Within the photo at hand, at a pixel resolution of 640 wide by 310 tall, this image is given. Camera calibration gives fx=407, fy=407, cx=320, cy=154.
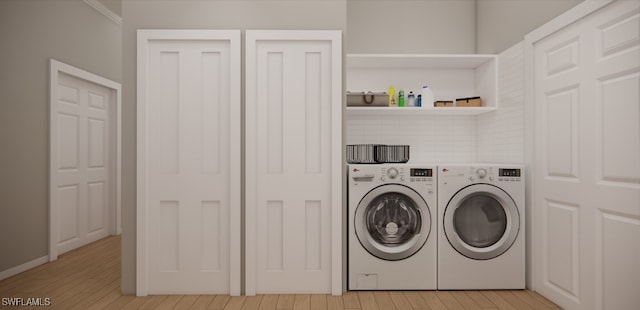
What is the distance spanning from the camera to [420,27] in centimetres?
395

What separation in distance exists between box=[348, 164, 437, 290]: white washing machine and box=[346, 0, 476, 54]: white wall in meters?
1.47

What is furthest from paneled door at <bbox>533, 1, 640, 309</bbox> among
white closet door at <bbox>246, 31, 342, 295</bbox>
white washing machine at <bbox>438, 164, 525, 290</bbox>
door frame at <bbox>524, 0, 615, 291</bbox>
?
white closet door at <bbox>246, 31, 342, 295</bbox>

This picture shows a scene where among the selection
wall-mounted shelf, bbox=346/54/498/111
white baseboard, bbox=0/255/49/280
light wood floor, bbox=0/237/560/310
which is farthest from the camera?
Result: wall-mounted shelf, bbox=346/54/498/111

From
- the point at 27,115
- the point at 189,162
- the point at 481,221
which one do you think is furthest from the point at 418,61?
the point at 27,115

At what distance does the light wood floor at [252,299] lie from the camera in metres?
2.75

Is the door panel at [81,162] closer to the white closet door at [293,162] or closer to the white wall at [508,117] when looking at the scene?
Answer: the white closet door at [293,162]

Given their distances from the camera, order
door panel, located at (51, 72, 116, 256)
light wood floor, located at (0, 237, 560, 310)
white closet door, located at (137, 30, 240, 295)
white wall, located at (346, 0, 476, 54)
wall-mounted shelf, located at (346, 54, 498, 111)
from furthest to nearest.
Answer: door panel, located at (51, 72, 116, 256), white wall, located at (346, 0, 476, 54), wall-mounted shelf, located at (346, 54, 498, 111), white closet door, located at (137, 30, 240, 295), light wood floor, located at (0, 237, 560, 310)

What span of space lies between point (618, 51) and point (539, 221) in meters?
1.28

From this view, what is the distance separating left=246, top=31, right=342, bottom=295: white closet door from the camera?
9.51 ft

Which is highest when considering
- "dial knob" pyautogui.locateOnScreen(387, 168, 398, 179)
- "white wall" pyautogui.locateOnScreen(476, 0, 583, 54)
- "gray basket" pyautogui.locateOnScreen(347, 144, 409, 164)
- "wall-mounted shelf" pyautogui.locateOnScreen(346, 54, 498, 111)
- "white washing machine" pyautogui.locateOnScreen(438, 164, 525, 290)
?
"white wall" pyautogui.locateOnScreen(476, 0, 583, 54)

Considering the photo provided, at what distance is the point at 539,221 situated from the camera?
9.71 ft

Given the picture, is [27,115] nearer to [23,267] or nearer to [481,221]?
[23,267]

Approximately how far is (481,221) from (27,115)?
4.04 m

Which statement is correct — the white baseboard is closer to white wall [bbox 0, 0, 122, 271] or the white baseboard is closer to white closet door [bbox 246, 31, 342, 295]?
white wall [bbox 0, 0, 122, 271]
